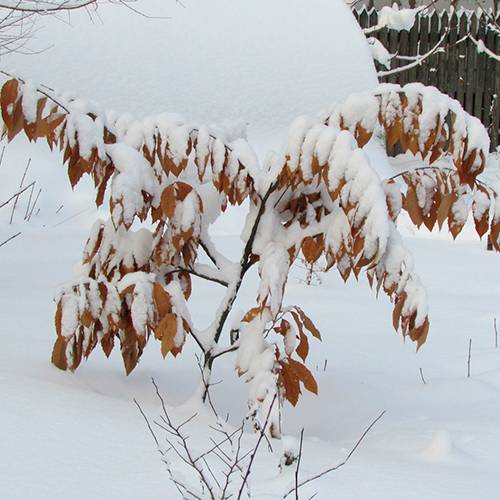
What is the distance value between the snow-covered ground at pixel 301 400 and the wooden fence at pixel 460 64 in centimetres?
586

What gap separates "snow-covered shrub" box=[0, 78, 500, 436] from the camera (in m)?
2.13

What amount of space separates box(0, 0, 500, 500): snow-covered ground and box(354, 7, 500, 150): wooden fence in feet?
19.2

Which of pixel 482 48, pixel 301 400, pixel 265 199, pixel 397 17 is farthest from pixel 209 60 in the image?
pixel 482 48

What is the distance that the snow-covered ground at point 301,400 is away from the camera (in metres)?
1.76

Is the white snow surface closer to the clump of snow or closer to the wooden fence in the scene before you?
the clump of snow

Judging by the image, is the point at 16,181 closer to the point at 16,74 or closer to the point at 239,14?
the point at 239,14

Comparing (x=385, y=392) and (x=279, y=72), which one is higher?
(x=279, y=72)

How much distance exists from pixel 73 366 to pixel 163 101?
5200 mm

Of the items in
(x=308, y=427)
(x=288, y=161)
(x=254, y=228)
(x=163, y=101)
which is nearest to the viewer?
(x=288, y=161)

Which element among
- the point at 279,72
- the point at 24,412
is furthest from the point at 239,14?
the point at 24,412

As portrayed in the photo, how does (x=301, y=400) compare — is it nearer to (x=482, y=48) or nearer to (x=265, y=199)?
(x=265, y=199)

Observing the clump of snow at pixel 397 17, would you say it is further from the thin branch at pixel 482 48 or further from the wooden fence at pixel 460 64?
the thin branch at pixel 482 48

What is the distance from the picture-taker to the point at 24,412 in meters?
2.00

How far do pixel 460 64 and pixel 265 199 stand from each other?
1080cm
